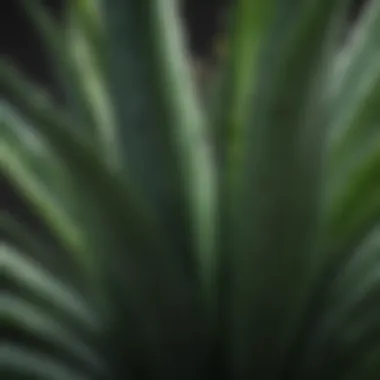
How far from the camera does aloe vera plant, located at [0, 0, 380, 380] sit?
0.34 metres

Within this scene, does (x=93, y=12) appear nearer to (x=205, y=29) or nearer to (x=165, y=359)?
(x=165, y=359)

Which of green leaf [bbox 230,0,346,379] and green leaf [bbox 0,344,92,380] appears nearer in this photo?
green leaf [bbox 230,0,346,379]

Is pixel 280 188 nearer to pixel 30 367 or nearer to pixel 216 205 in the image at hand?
pixel 216 205

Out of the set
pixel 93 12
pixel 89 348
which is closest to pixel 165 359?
pixel 89 348

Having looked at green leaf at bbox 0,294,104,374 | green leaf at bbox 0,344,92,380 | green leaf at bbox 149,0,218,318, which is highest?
green leaf at bbox 149,0,218,318

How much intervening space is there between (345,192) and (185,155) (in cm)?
8

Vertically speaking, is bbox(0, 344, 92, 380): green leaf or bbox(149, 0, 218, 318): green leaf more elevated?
bbox(149, 0, 218, 318): green leaf

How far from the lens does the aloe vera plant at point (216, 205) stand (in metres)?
→ 0.34

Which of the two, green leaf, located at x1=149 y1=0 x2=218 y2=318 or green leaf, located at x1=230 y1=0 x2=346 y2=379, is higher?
green leaf, located at x1=149 y1=0 x2=218 y2=318

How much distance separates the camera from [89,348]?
43cm

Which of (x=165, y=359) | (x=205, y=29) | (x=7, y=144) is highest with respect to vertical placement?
(x=205, y=29)

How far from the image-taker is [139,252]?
376 millimetres

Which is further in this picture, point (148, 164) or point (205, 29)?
point (205, 29)

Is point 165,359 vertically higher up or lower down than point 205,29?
lower down
